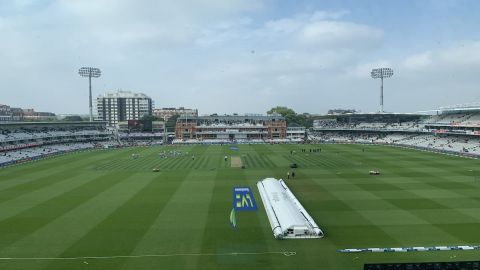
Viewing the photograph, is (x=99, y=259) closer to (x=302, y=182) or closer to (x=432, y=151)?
(x=302, y=182)

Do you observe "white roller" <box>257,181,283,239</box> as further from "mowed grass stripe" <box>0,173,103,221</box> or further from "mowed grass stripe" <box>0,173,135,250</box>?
"mowed grass stripe" <box>0,173,103,221</box>

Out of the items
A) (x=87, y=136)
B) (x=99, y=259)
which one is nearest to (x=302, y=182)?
(x=99, y=259)

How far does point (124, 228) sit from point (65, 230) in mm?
3862

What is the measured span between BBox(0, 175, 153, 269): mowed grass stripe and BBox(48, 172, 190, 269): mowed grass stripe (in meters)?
0.60

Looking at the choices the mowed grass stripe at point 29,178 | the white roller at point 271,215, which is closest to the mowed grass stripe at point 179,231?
the white roller at point 271,215

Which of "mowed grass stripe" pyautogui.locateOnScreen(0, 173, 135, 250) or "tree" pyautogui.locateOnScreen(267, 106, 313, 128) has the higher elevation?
"tree" pyautogui.locateOnScreen(267, 106, 313, 128)

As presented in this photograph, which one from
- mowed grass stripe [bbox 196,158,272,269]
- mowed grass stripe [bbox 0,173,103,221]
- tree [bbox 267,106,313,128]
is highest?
tree [bbox 267,106,313,128]

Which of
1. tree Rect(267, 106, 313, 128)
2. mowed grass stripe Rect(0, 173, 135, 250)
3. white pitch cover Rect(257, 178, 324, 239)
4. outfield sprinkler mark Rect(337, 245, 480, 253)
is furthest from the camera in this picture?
tree Rect(267, 106, 313, 128)

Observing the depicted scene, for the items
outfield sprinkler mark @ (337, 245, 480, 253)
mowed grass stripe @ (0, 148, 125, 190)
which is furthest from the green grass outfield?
outfield sprinkler mark @ (337, 245, 480, 253)

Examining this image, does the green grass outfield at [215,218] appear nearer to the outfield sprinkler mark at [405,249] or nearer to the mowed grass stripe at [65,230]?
the mowed grass stripe at [65,230]

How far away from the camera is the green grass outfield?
64.7 ft

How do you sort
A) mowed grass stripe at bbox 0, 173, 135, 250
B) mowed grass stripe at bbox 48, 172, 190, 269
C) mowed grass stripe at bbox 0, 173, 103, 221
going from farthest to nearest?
mowed grass stripe at bbox 0, 173, 103, 221, mowed grass stripe at bbox 0, 173, 135, 250, mowed grass stripe at bbox 48, 172, 190, 269

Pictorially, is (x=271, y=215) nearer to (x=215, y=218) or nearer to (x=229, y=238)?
(x=215, y=218)

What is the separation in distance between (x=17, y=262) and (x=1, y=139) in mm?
62917
